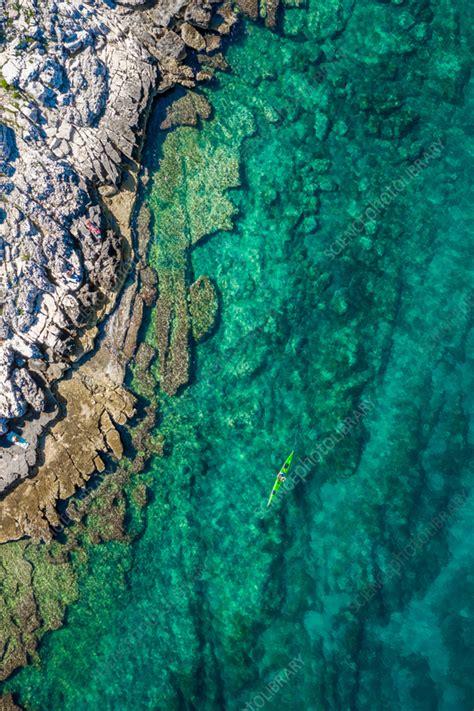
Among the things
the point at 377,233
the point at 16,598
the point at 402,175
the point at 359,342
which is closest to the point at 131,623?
the point at 16,598

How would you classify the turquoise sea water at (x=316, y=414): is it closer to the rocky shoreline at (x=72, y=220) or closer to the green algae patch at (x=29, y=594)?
the green algae patch at (x=29, y=594)

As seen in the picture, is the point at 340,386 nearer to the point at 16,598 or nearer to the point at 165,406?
the point at 165,406

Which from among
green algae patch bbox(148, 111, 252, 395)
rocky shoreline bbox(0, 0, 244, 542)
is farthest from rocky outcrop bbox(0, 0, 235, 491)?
green algae patch bbox(148, 111, 252, 395)

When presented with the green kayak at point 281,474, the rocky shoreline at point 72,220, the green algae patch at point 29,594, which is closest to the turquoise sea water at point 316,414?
the green kayak at point 281,474

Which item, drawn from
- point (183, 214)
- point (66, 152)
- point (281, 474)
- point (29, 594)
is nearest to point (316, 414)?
point (281, 474)

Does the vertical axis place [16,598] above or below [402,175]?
below

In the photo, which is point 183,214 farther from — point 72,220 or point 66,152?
point 66,152

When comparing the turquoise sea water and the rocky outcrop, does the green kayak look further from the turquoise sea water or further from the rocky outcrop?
the rocky outcrop
